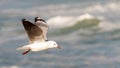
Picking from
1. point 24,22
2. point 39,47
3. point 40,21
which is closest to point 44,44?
point 39,47

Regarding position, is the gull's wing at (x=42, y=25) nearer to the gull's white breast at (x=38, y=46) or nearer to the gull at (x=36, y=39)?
the gull at (x=36, y=39)

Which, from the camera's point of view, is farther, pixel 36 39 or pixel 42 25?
pixel 42 25

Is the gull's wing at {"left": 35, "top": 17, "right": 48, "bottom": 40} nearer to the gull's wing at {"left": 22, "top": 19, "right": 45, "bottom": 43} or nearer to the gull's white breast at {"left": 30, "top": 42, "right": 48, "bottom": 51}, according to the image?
the gull's wing at {"left": 22, "top": 19, "right": 45, "bottom": 43}

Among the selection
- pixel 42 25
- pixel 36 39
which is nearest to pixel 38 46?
pixel 36 39

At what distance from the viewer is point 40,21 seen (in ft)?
24.2

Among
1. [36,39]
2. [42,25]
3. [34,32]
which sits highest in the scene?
[42,25]

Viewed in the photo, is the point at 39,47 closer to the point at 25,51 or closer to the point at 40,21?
the point at 25,51

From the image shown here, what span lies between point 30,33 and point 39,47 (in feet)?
1.58

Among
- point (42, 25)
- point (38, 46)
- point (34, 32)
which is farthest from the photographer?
point (42, 25)

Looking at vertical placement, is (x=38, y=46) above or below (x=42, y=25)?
below

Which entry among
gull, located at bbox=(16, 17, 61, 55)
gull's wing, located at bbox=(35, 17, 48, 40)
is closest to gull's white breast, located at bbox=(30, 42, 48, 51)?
gull, located at bbox=(16, 17, 61, 55)

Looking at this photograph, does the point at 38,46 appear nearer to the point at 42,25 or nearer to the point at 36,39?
the point at 36,39

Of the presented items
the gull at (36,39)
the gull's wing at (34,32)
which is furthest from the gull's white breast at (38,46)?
the gull's wing at (34,32)

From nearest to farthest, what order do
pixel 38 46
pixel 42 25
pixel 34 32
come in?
pixel 38 46
pixel 34 32
pixel 42 25
